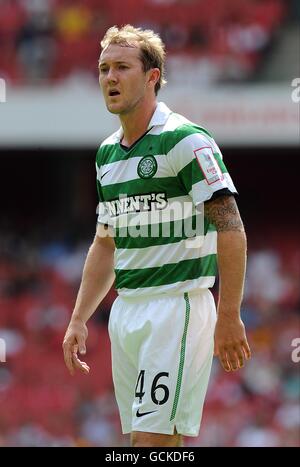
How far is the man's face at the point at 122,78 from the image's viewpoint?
4.43 meters

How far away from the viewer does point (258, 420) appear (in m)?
10.2

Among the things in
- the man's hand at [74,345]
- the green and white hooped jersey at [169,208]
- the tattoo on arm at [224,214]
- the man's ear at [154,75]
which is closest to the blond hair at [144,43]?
the man's ear at [154,75]

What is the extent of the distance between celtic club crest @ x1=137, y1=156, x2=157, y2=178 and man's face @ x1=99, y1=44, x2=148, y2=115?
9.5 inches

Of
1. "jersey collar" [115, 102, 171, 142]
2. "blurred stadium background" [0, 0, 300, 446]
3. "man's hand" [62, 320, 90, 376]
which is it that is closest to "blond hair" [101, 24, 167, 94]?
"jersey collar" [115, 102, 171, 142]

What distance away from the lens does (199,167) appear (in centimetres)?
420

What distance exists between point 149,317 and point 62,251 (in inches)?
357

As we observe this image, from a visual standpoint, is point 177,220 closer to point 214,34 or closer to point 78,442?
point 78,442

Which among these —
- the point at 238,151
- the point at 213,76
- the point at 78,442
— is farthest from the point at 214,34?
the point at 78,442

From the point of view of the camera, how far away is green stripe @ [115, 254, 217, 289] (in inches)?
170

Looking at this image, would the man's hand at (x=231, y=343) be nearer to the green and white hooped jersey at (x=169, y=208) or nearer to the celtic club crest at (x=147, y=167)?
the green and white hooped jersey at (x=169, y=208)

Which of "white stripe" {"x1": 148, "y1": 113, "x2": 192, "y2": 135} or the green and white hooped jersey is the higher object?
"white stripe" {"x1": 148, "y1": 113, "x2": 192, "y2": 135}

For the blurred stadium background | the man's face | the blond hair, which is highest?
the blond hair

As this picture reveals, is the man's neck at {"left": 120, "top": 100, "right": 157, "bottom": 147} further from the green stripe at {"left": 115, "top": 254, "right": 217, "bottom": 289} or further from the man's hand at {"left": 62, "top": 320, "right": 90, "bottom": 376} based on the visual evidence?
the man's hand at {"left": 62, "top": 320, "right": 90, "bottom": 376}

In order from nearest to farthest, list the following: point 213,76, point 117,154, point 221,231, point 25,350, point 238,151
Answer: point 221,231 → point 117,154 → point 25,350 → point 213,76 → point 238,151
